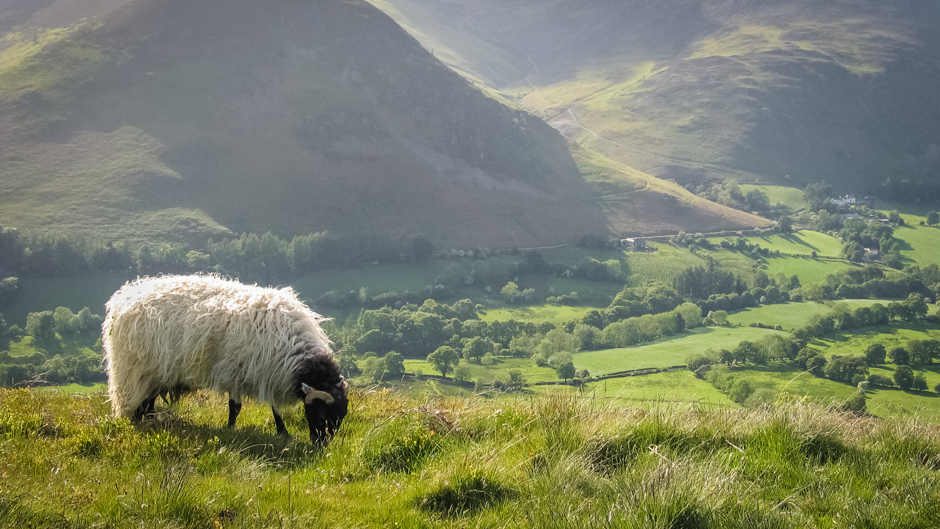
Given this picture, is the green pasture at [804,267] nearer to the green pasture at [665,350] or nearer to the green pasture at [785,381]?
the green pasture at [665,350]

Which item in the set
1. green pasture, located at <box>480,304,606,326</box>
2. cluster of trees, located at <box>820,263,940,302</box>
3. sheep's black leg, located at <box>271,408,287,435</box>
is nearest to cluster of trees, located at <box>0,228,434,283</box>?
green pasture, located at <box>480,304,606,326</box>

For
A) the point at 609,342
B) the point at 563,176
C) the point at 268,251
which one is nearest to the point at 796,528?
the point at 609,342

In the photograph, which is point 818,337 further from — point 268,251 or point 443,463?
point 443,463

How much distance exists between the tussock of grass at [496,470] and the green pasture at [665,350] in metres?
81.0

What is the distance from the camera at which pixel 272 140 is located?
150 m

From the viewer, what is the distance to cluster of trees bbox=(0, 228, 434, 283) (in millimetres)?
97062

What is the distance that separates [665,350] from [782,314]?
38.1m

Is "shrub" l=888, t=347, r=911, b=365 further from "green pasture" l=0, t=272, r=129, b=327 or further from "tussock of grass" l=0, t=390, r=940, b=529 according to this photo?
"green pasture" l=0, t=272, r=129, b=327

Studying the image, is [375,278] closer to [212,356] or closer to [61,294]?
[61,294]

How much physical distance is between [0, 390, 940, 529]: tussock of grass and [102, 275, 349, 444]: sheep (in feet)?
2.21

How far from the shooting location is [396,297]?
11331cm

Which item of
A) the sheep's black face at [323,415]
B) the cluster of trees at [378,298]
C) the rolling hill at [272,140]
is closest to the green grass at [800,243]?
the rolling hill at [272,140]

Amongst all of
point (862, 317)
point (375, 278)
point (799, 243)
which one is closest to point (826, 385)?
point (862, 317)

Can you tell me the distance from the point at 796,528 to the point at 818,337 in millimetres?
122046
